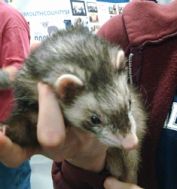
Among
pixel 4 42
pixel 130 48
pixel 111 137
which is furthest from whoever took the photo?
pixel 4 42

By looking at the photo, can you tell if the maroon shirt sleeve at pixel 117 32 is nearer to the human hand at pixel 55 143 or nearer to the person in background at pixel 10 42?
the human hand at pixel 55 143

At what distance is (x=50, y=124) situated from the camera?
0.73 metres

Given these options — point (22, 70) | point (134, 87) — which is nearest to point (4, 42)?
point (22, 70)

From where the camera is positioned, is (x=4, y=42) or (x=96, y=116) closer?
(x=96, y=116)

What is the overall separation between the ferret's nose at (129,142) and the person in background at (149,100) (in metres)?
0.12

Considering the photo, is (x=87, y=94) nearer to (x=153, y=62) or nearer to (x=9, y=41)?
(x=153, y=62)

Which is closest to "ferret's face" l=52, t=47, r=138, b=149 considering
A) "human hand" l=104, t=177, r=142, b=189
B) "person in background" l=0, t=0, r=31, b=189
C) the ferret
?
the ferret

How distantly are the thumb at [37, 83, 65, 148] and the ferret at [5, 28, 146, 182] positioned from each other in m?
0.04

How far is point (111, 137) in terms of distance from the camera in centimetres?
76

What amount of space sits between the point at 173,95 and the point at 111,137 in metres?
0.17

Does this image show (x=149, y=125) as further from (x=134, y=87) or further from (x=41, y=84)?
(x=41, y=84)

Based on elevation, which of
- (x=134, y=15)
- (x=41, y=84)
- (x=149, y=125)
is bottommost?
(x=149, y=125)

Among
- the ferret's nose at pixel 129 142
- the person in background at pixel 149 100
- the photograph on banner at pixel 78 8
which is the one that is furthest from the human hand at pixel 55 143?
the photograph on banner at pixel 78 8

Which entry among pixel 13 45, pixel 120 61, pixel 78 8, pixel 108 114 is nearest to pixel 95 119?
pixel 108 114
